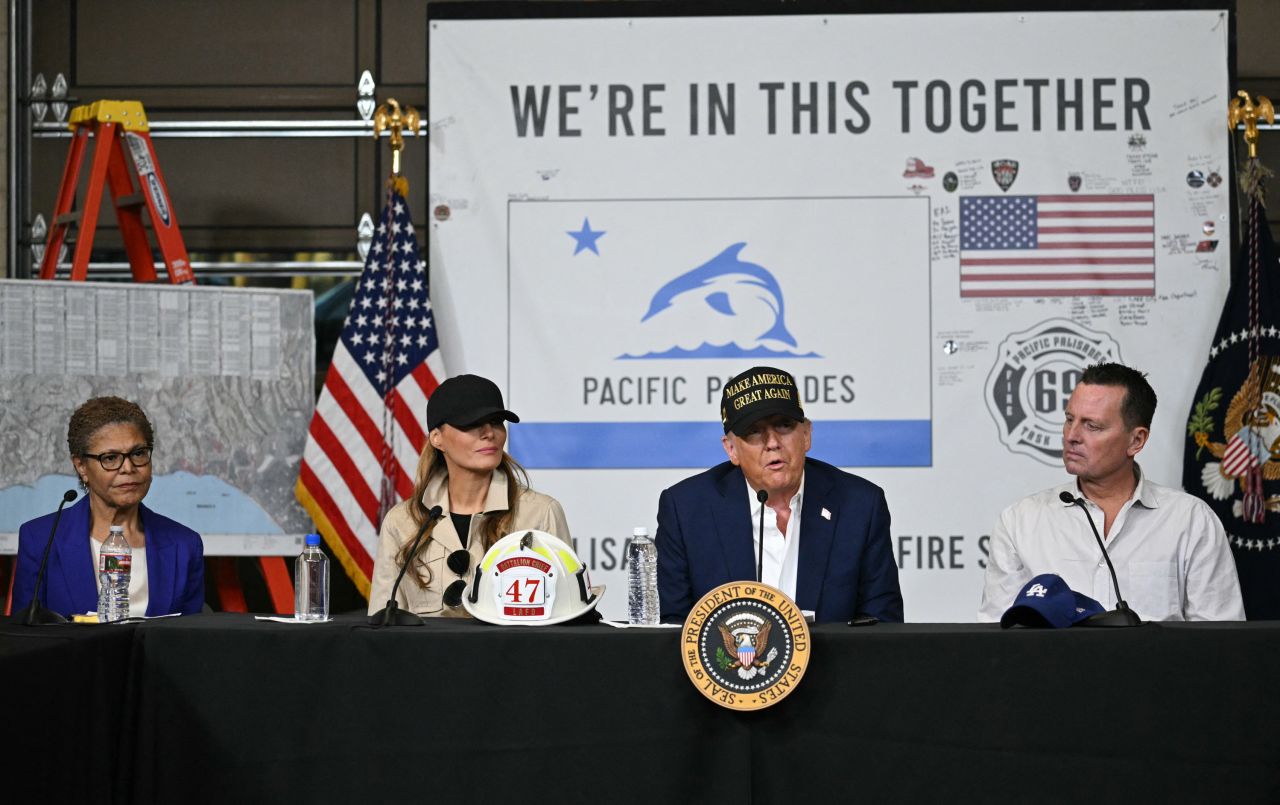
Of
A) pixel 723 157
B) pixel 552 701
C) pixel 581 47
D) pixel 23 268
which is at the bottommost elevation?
pixel 552 701

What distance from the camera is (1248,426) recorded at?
4277 mm

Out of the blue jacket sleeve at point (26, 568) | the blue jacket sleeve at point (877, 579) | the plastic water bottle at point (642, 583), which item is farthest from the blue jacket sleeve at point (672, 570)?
the blue jacket sleeve at point (26, 568)

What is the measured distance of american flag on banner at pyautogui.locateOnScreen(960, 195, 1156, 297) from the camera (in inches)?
176

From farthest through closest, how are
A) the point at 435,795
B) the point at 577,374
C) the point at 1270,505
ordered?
the point at 577,374 < the point at 1270,505 < the point at 435,795

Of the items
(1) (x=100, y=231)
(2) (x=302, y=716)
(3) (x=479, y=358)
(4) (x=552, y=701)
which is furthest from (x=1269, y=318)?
(1) (x=100, y=231)

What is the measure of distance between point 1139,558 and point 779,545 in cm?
82

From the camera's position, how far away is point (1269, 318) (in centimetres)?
430

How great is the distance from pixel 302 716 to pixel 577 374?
231cm

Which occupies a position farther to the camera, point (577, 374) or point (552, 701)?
point (577, 374)

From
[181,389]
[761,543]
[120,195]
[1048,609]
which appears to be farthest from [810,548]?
[120,195]

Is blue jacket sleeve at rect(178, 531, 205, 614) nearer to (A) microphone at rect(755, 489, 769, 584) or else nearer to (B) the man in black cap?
A: (B) the man in black cap

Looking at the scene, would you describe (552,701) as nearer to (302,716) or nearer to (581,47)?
(302,716)

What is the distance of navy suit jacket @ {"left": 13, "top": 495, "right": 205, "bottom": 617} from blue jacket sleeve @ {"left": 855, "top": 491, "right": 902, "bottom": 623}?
5.21ft

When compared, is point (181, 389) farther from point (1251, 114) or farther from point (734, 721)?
point (1251, 114)
